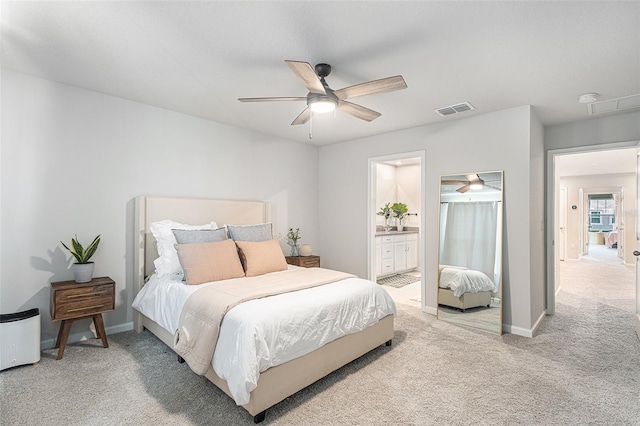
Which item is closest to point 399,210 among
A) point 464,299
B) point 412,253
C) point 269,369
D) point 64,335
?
point 412,253

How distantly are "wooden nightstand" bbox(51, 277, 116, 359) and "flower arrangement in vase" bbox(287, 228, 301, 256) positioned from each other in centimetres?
257

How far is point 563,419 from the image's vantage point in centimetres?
201

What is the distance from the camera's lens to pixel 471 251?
3.81 metres

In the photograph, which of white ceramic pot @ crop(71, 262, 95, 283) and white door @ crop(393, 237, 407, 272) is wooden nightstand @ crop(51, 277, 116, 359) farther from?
white door @ crop(393, 237, 407, 272)

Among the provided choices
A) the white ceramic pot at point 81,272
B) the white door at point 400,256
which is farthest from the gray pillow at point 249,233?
the white door at point 400,256

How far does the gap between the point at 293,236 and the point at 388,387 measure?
2.99 m

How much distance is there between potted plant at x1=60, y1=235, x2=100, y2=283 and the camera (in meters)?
2.87

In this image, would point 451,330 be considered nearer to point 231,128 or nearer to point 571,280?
point 231,128

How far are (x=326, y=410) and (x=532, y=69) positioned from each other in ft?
10.1

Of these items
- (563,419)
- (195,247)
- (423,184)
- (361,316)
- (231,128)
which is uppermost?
(231,128)

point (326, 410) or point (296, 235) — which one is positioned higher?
point (296, 235)

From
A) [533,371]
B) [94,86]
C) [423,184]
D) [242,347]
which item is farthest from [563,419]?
[94,86]

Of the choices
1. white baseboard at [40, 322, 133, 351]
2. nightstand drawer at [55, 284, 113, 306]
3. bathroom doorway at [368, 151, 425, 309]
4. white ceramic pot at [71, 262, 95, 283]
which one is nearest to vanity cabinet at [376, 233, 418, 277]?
bathroom doorway at [368, 151, 425, 309]

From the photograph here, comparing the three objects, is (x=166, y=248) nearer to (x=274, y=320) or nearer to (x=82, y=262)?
(x=82, y=262)
